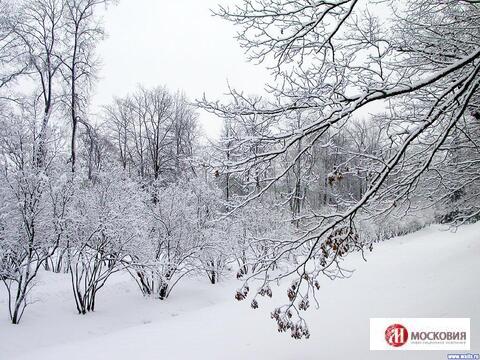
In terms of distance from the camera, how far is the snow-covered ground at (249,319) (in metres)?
5.46

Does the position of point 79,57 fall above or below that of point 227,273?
above

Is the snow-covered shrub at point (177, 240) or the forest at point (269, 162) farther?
the snow-covered shrub at point (177, 240)

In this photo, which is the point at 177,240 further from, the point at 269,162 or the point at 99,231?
the point at 269,162

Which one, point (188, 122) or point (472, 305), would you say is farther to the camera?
point (188, 122)

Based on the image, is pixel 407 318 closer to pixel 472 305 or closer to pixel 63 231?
pixel 472 305

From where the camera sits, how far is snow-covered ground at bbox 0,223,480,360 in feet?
17.9

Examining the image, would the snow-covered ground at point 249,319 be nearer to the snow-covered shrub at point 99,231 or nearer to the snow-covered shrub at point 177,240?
the snow-covered shrub at point 99,231

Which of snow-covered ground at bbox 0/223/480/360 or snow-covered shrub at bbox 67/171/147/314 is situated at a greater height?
snow-covered shrub at bbox 67/171/147/314

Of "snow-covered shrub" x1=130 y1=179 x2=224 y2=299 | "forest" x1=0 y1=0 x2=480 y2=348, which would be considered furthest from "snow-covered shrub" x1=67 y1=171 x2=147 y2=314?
"snow-covered shrub" x1=130 y1=179 x2=224 y2=299

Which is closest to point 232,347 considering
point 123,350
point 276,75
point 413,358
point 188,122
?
point 123,350

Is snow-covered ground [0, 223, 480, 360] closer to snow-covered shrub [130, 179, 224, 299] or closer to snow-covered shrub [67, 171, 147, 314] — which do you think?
snow-covered shrub [67, 171, 147, 314]

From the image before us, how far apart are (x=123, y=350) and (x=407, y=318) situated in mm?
4635

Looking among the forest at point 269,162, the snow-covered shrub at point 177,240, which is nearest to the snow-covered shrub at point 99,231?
the forest at point 269,162

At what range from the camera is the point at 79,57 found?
16.0 m
